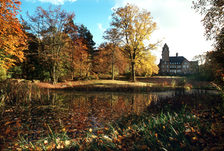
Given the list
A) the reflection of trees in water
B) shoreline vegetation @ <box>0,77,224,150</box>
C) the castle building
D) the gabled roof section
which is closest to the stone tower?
the castle building

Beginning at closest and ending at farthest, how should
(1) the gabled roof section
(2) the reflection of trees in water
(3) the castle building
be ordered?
(2) the reflection of trees in water → (3) the castle building → (1) the gabled roof section

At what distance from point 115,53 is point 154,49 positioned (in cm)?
789

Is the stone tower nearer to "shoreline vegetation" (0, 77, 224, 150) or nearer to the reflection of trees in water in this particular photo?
the reflection of trees in water

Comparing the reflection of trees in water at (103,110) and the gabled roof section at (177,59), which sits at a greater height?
the gabled roof section at (177,59)

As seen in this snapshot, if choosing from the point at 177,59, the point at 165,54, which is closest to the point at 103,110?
the point at 165,54

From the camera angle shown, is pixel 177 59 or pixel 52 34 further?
pixel 177 59

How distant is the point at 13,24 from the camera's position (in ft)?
31.7

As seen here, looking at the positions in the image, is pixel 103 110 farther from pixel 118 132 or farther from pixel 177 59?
pixel 177 59

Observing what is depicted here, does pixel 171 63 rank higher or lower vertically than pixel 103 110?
higher

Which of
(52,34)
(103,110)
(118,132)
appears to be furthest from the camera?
(52,34)

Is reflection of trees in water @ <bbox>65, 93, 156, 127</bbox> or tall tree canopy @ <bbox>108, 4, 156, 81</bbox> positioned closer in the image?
reflection of trees in water @ <bbox>65, 93, 156, 127</bbox>

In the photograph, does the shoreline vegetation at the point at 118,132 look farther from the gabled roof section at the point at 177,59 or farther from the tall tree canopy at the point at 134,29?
the gabled roof section at the point at 177,59

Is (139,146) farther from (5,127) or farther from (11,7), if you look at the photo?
(11,7)

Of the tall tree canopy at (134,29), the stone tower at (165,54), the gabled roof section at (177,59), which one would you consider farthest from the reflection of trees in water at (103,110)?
the gabled roof section at (177,59)
